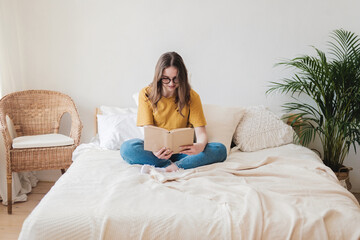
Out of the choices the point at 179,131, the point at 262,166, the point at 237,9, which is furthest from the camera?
the point at 237,9

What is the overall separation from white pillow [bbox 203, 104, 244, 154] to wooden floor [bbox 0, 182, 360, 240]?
1.33 meters

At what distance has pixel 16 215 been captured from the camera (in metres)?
2.46

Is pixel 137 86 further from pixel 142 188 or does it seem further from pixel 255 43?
pixel 142 188

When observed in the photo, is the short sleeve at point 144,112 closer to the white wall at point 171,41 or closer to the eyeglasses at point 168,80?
the eyeglasses at point 168,80

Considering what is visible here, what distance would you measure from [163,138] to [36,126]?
59.3 inches

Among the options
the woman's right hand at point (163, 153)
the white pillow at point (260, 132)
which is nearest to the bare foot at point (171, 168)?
the woman's right hand at point (163, 153)

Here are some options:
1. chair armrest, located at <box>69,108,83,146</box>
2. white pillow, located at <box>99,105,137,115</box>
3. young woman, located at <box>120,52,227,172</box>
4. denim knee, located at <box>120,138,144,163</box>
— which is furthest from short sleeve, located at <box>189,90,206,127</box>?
chair armrest, located at <box>69,108,83,146</box>

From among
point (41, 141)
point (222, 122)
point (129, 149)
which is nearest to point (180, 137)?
point (129, 149)

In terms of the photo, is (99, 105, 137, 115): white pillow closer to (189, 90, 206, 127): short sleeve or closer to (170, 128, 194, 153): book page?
(189, 90, 206, 127): short sleeve

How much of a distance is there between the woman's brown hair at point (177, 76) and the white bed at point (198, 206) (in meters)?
0.50

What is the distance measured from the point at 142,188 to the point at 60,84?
5.65 ft

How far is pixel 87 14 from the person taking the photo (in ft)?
9.53

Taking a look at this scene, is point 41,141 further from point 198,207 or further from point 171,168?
point 198,207

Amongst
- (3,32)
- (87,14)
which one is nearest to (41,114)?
(3,32)
